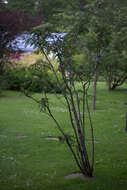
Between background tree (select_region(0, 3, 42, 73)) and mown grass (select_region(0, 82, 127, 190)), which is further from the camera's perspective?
background tree (select_region(0, 3, 42, 73))

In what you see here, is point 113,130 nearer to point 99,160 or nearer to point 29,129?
point 29,129

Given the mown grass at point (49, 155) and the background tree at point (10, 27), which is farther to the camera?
the background tree at point (10, 27)

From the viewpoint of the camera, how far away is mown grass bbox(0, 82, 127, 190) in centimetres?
491

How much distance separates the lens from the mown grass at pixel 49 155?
491 centimetres

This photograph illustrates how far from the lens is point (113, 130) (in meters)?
9.09

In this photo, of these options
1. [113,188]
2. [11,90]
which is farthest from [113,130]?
[11,90]

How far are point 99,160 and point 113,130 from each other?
3.01 meters

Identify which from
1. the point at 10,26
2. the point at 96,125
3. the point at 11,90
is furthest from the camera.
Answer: the point at 11,90

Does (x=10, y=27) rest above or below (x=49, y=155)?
below

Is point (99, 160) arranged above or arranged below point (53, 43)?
below

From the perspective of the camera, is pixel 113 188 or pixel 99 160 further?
pixel 99 160

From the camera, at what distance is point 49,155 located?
259 inches

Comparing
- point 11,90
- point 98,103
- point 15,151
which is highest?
point 15,151

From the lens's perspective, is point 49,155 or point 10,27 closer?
point 49,155
